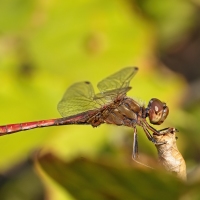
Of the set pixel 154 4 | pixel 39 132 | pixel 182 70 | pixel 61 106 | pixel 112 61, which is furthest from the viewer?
pixel 182 70

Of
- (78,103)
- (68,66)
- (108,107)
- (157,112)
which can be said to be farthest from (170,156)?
(68,66)

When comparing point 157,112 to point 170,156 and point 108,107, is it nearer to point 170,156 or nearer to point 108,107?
point 108,107

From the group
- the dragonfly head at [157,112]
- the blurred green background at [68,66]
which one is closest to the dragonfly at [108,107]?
the dragonfly head at [157,112]

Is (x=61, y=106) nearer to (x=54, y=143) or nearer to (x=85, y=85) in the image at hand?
(x=85, y=85)

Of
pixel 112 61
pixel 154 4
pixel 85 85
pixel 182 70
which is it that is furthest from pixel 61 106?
pixel 182 70

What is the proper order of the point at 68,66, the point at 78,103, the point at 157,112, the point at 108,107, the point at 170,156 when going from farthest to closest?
the point at 68,66
the point at 78,103
the point at 108,107
the point at 157,112
the point at 170,156

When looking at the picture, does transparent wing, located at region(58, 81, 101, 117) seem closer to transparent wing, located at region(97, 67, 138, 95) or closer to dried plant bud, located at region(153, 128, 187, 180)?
transparent wing, located at region(97, 67, 138, 95)

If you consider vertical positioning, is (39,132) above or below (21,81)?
below

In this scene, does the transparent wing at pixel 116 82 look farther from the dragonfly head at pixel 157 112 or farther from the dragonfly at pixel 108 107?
the dragonfly head at pixel 157 112
